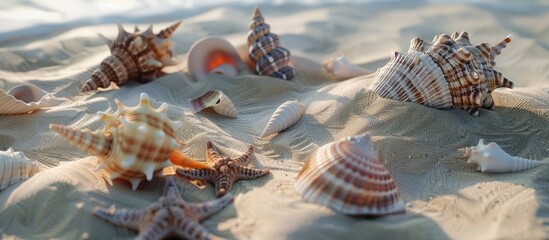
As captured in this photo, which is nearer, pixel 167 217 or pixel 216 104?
pixel 167 217

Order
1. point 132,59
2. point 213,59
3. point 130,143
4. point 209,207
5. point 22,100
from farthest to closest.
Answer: point 213,59 < point 132,59 < point 22,100 < point 130,143 < point 209,207

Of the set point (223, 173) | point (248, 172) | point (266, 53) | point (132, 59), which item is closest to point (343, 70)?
point (266, 53)

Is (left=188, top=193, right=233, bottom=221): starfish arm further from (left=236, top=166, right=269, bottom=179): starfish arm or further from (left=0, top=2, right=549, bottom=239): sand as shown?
(left=236, top=166, right=269, bottom=179): starfish arm

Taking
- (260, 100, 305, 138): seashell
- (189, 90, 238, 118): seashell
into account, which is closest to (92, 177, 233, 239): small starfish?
(260, 100, 305, 138): seashell

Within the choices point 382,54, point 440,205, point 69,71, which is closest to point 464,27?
point 382,54

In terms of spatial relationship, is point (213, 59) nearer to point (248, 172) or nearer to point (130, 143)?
point (248, 172)

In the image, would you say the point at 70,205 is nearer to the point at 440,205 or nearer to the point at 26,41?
the point at 440,205
